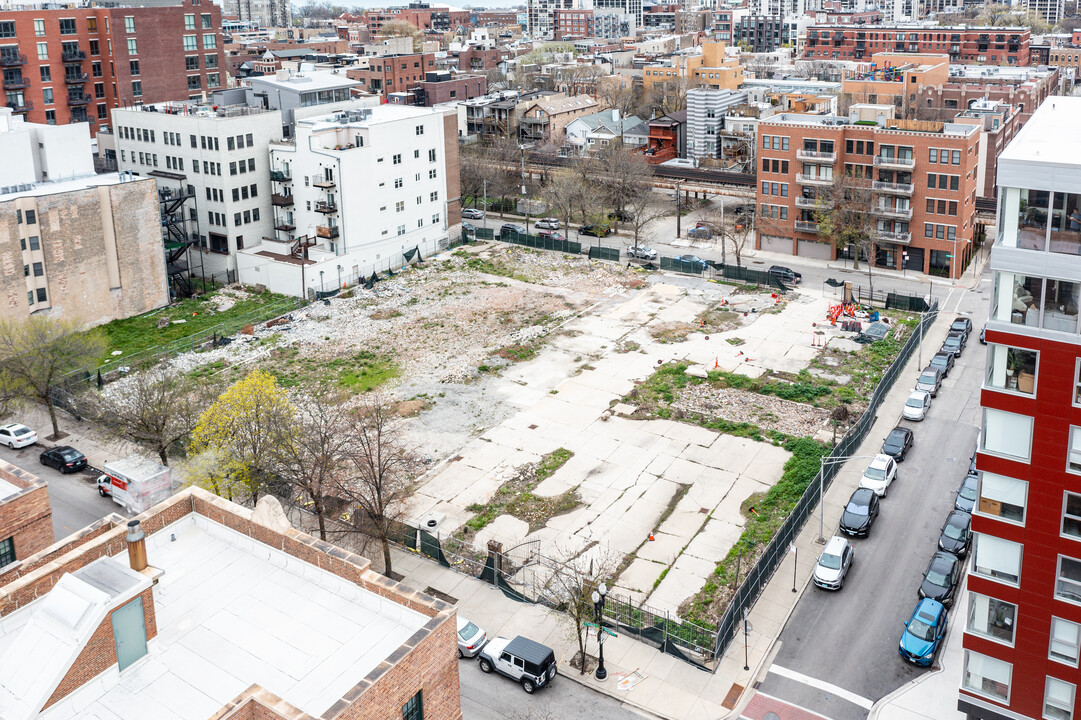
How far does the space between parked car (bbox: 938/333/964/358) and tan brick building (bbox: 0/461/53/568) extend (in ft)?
189

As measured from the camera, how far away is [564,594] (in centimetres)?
4109

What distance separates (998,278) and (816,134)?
202ft

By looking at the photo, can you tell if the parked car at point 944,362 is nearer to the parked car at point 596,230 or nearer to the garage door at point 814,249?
the garage door at point 814,249

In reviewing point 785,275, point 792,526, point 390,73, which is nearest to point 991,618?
point 792,526

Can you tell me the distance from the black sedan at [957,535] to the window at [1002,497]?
14.2 meters

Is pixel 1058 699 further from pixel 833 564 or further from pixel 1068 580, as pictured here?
pixel 833 564

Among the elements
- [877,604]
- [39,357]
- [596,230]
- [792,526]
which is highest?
[596,230]

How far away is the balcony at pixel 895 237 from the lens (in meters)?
83.0

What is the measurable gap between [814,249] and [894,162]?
36.5ft

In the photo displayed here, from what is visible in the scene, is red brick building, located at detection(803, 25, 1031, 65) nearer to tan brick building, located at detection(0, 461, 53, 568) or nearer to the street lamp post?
the street lamp post

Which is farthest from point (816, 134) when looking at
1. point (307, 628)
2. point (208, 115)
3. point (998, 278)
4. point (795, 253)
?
point (307, 628)

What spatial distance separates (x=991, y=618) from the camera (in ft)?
98.9

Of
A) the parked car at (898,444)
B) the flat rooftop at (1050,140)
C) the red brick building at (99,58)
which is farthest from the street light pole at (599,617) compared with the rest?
the red brick building at (99,58)

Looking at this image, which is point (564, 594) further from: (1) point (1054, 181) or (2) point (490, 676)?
(1) point (1054, 181)
